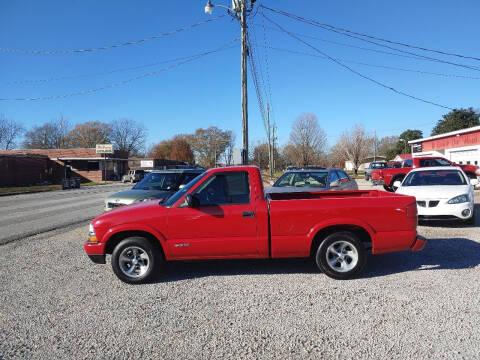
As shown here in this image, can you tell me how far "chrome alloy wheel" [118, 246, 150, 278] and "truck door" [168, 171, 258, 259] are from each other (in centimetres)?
46

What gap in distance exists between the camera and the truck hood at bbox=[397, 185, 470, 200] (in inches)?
303

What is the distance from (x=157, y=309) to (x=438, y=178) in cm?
867

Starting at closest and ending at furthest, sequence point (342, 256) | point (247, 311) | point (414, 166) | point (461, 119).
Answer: point (247, 311) → point (342, 256) → point (414, 166) → point (461, 119)

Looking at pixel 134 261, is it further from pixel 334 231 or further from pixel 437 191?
pixel 437 191

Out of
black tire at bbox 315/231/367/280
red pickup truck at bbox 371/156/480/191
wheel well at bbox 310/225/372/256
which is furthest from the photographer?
red pickup truck at bbox 371/156/480/191

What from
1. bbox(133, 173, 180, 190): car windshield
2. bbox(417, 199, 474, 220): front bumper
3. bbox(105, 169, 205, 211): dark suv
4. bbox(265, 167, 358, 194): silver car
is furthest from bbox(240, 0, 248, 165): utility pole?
bbox(417, 199, 474, 220): front bumper

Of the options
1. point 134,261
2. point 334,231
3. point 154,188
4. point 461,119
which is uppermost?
point 461,119

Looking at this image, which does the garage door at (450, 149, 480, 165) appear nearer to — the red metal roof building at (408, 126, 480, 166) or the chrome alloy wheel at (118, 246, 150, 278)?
the red metal roof building at (408, 126, 480, 166)

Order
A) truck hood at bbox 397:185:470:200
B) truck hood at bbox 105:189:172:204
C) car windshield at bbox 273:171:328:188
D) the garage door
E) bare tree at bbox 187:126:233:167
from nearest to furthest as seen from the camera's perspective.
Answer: truck hood at bbox 397:185:470:200
truck hood at bbox 105:189:172:204
car windshield at bbox 273:171:328:188
the garage door
bare tree at bbox 187:126:233:167

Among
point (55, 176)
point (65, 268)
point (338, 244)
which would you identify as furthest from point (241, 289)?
point (55, 176)

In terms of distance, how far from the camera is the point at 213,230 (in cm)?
447

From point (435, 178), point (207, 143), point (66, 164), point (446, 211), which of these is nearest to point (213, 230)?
point (446, 211)

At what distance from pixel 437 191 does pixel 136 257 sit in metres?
7.32

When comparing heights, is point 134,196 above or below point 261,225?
above
